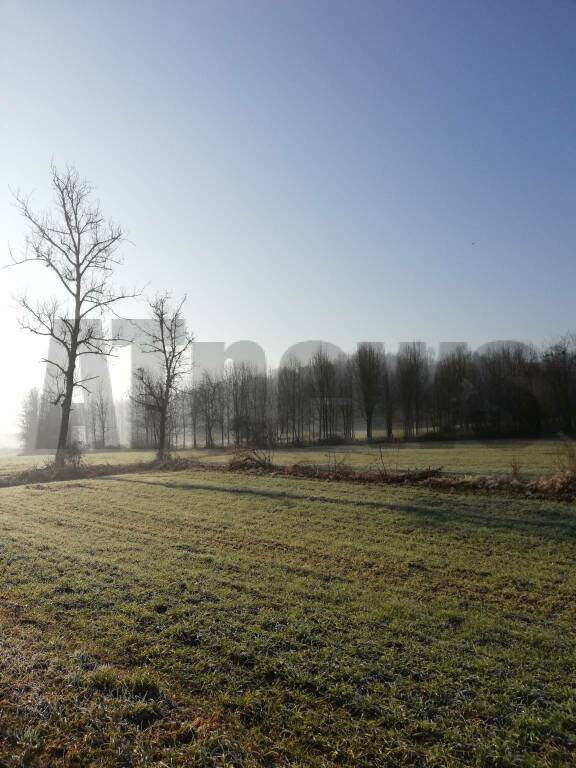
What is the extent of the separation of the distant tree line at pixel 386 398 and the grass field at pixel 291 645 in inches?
1442

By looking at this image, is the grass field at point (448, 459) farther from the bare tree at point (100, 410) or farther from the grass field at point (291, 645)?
the bare tree at point (100, 410)

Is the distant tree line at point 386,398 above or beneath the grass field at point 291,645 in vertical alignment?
above

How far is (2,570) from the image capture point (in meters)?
7.16

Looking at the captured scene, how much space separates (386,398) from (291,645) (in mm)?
54657

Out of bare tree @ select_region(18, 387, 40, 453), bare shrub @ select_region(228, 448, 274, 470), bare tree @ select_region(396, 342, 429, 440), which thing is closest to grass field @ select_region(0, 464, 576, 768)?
bare shrub @ select_region(228, 448, 274, 470)

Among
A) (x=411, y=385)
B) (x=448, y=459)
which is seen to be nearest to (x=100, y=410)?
(x=411, y=385)

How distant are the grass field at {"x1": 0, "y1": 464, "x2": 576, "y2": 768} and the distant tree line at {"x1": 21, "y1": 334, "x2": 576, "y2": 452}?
36.6 m

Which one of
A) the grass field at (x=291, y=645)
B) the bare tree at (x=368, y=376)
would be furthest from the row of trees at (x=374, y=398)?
the grass field at (x=291, y=645)

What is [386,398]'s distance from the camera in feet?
190

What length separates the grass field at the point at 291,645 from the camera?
10.9 ft

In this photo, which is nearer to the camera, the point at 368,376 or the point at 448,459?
the point at 448,459

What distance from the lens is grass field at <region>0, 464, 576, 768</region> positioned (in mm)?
3316

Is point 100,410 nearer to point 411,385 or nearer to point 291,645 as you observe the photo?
point 411,385

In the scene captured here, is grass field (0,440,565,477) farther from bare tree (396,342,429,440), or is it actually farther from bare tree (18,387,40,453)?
bare tree (18,387,40,453)
